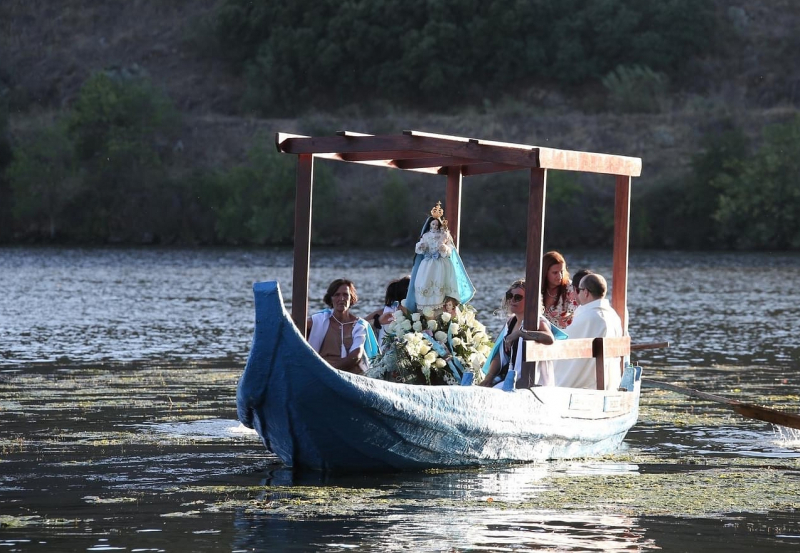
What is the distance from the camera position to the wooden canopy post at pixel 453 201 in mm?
13883

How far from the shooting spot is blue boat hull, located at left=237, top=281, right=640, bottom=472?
403 inches

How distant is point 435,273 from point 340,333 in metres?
0.91

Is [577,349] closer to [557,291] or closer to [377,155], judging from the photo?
[557,291]

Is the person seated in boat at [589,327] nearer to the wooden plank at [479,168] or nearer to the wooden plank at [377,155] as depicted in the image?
the wooden plank at [479,168]

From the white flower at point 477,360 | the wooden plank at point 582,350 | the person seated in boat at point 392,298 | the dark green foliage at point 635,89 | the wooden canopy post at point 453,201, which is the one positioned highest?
the dark green foliage at point 635,89

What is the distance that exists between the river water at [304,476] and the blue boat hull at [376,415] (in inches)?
6.5

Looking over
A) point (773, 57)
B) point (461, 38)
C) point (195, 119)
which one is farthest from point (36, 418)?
point (773, 57)

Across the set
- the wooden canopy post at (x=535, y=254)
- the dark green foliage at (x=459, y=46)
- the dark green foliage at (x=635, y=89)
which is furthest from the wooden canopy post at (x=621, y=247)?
the dark green foliage at (x=459, y=46)

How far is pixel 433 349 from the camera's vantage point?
11930 mm

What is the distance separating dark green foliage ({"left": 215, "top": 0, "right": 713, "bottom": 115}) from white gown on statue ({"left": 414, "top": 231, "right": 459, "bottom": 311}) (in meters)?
72.3

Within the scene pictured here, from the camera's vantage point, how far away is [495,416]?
11.2m

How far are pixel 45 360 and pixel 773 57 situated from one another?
257 ft

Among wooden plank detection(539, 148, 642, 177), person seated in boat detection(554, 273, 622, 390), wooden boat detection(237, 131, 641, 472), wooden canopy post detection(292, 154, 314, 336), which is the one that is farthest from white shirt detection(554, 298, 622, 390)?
wooden canopy post detection(292, 154, 314, 336)

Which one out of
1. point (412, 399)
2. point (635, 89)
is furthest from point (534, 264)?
point (635, 89)
